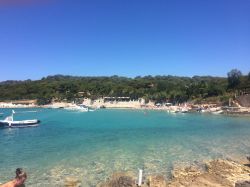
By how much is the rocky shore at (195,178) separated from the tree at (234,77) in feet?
374

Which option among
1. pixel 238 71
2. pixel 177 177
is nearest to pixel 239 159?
pixel 177 177

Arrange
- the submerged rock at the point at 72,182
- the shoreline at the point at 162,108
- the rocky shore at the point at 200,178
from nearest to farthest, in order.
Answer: the rocky shore at the point at 200,178, the submerged rock at the point at 72,182, the shoreline at the point at 162,108

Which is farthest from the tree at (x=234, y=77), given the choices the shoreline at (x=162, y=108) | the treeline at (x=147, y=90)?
the shoreline at (x=162, y=108)

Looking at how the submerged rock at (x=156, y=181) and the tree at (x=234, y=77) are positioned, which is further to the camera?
the tree at (x=234, y=77)

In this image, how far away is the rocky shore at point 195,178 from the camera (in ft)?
66.7

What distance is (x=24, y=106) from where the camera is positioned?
7205 inches

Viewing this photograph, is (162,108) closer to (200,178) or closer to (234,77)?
(234,77)

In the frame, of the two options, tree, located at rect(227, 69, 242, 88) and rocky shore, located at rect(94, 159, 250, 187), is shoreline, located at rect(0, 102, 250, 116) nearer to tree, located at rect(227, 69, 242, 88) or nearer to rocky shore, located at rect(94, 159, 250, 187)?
tree, located at rect(227, 69, 242, 88)

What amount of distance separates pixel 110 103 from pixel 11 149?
140 meters

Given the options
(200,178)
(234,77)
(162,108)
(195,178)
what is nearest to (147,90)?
(162,108)

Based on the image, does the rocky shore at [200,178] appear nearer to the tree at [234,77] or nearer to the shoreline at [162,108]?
the shoreline at [162,108]

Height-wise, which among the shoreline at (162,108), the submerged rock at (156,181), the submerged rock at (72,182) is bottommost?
the submerged rock at (72,182)

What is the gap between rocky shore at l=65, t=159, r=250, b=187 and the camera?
20.3 metres

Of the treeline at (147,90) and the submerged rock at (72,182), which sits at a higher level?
the treeline at (147,90)
